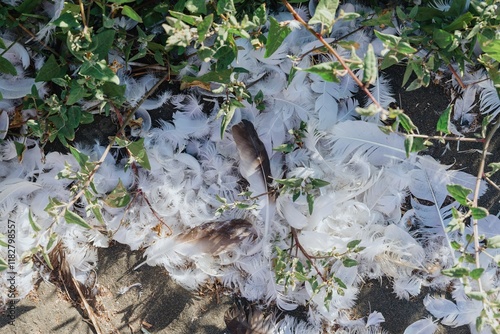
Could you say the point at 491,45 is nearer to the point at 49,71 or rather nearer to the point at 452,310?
the point at 452,310

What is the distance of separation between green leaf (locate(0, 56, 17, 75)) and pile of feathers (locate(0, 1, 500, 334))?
0.10 m

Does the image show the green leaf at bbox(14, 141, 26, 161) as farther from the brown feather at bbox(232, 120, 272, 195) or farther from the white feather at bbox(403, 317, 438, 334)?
the white feather at bbox(403, 317, 438, 334)

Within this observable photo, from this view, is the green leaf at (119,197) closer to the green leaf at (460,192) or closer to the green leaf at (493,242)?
the green leaf at (460,192)

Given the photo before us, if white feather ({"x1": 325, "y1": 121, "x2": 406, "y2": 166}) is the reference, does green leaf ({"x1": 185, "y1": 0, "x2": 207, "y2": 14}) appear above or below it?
above

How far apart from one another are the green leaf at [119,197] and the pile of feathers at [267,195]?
88 millimetres

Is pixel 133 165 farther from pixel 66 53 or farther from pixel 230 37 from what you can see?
pixel 230 37

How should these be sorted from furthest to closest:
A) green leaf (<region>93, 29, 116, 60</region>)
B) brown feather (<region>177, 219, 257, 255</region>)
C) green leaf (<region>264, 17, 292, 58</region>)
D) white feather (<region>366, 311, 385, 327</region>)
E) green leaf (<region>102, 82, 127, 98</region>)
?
white feather (<region>366, 311, 385, 327</region>), brown feather (<region>177, 219, 257, 255</region>), green leaf (<region>102, 82, 127, 98</region>), green leaf (<region>93, 29, 116, 60</region>), green leaf (<region>264, 17, 292, 58</region>)

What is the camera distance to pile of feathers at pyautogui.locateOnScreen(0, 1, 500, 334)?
212 centimetres

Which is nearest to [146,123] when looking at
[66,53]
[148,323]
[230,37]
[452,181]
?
[66,53]

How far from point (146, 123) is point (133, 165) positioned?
172 millimetres

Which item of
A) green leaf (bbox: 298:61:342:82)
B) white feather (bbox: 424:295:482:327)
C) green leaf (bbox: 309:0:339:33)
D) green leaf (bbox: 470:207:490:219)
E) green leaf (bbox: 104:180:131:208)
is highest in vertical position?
green leaf (bbox: 309:0:339:33)

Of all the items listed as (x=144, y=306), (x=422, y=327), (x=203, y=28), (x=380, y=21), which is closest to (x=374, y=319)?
(x=422, y=327)

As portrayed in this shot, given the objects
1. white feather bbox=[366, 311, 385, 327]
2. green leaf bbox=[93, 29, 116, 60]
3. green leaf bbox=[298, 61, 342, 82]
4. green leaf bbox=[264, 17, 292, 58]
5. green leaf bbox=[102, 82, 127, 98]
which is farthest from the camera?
white feather bbox=[366, 311, 385, 327]

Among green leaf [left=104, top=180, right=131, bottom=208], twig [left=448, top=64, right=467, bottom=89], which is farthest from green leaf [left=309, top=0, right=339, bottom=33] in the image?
green leaf [left=104, top=180, right=131, bottom=208]
